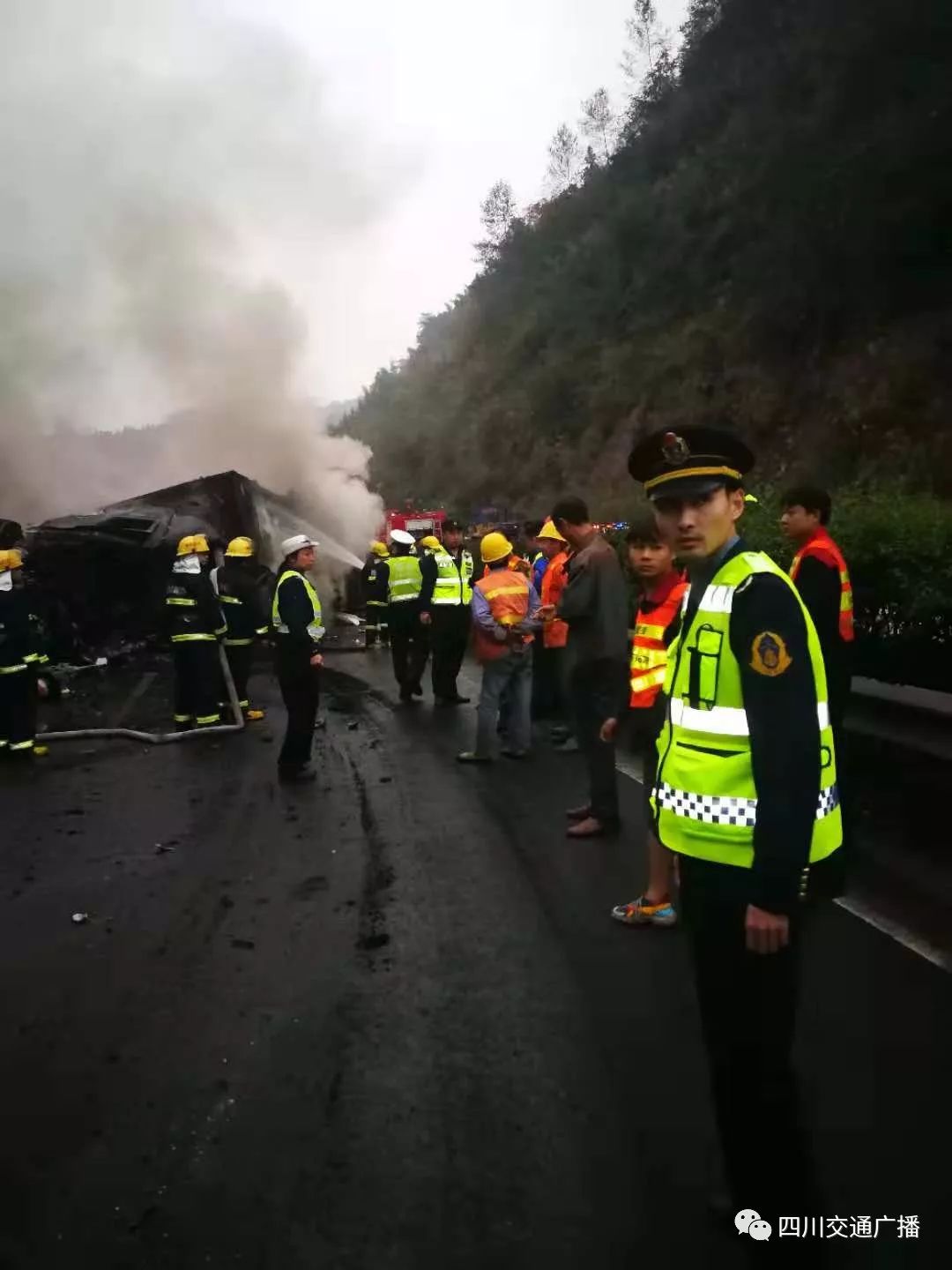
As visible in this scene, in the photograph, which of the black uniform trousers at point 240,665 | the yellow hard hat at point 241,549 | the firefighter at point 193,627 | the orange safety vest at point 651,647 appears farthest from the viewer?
the black uniform trousers at point 240,665

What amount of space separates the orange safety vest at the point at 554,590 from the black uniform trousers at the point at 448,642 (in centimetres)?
149

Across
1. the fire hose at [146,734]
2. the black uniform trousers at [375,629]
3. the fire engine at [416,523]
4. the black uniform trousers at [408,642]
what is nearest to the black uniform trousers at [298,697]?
the fire hose at [146,734]

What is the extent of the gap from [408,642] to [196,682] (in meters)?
2.42

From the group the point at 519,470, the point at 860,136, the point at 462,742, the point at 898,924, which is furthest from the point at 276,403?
the point at 898,924

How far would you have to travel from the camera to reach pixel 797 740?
2059 mm

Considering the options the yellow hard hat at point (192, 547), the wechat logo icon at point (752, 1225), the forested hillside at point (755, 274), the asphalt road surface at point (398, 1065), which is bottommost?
the asphalt road surface at point (398, 1065)

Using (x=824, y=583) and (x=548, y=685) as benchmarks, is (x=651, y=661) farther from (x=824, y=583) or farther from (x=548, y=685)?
(x=548, y=685)

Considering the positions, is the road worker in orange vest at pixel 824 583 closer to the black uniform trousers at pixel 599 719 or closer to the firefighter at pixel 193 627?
the black uniform trousers at pixel 599 719

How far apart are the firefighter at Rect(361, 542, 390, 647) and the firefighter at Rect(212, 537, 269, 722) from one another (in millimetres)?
2441

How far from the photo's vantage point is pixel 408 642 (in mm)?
10766

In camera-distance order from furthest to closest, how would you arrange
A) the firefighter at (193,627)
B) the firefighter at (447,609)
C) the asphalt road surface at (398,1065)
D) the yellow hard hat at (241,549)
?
the firefighter at (447,609) → the yellow hard hat at (241,549) → the firefighter at (193,627) → the asphalt road surface at (398,1065)

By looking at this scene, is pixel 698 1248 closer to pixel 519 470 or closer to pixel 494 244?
pixel 519 470

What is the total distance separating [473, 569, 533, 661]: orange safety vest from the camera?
24.1ft

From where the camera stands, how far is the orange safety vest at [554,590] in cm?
855
